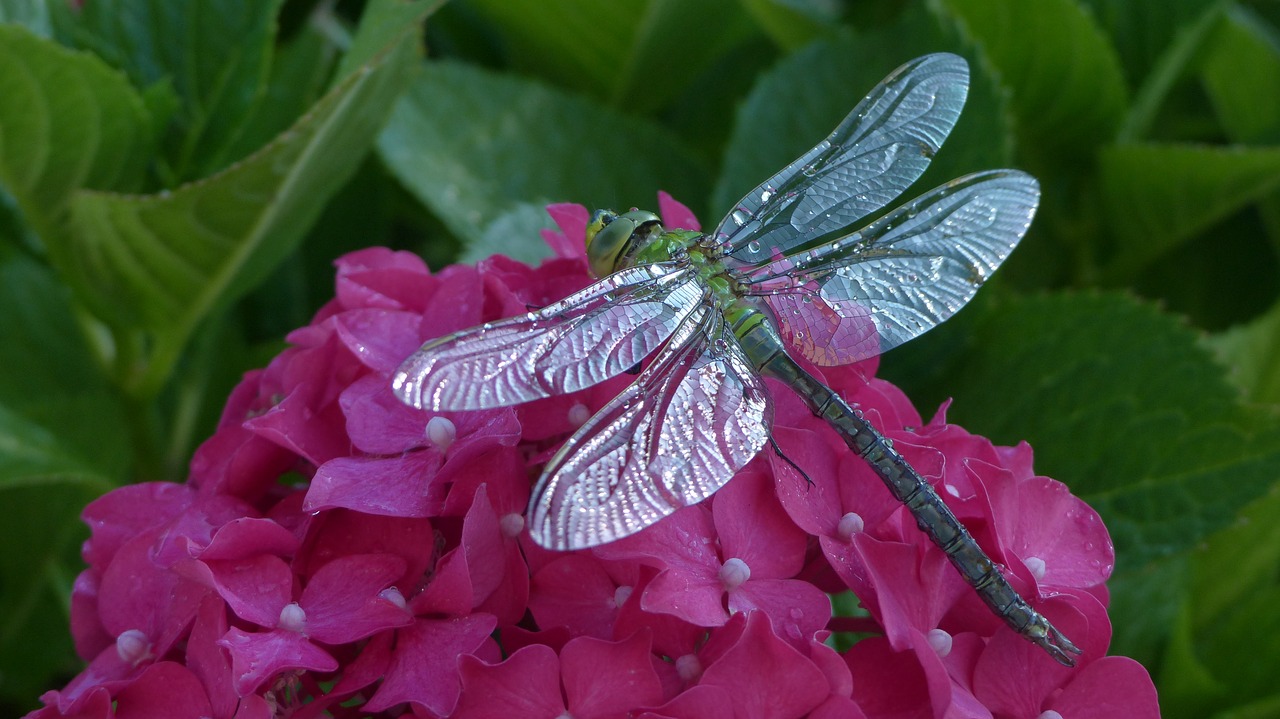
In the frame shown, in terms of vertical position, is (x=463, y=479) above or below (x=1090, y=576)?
above

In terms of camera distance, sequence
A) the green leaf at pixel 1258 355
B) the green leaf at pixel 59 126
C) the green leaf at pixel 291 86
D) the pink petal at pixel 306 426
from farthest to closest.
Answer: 1. the green leaf at pixel 1258 355
2. the green leaf at pixel 291 86
3. the green leaf at pixel 59 126
4. the pink petal at pixel 306 426

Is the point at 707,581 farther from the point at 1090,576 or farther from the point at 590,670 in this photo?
the point at 1090,576

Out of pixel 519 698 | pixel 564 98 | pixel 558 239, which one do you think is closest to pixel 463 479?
pixel 519 698

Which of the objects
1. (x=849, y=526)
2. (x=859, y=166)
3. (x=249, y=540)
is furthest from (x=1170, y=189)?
(x=249, y=540)

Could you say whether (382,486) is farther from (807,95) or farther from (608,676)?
(807,95)

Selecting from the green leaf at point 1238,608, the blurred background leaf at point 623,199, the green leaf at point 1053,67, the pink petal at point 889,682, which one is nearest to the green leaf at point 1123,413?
the blurred background leaf at point 623,199

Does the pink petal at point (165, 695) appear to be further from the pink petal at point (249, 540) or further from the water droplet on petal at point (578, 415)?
the water droplet on petal at point (578, 415)

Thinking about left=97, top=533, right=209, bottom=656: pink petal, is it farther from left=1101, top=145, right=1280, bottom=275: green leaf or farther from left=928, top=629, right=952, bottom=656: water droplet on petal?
left=1101, top=145, right=1280, bottom=275: green leaf
